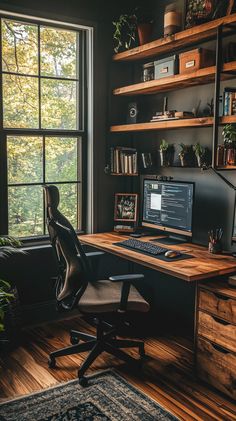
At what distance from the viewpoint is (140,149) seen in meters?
4.05

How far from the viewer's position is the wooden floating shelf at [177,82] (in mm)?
2905

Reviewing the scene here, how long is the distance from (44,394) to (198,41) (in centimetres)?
255

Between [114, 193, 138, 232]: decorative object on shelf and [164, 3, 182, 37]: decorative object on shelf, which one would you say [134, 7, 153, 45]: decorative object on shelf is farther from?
[114, 193, 138, 232]: decorative object on shelf

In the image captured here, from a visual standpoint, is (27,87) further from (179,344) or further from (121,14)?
Result: (179,344)

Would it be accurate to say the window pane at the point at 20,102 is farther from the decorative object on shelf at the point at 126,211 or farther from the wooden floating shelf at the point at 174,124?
the decorative object on shelf at the point at 126,211

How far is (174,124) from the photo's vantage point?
3.23 m

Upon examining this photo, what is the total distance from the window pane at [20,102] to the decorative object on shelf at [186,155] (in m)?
1.17

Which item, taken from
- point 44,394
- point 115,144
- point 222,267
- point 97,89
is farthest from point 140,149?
point 44,394

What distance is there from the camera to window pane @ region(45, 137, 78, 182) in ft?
12.2

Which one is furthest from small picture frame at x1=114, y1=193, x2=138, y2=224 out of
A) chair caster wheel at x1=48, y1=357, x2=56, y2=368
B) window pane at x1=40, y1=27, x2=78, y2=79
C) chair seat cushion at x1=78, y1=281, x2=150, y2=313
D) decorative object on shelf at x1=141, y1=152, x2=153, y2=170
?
chair caster wheel at x1=48, y1=357, x2=56, y2=368

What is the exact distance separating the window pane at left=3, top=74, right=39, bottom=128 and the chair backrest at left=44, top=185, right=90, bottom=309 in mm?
924

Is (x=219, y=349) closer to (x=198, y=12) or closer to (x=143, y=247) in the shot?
(x=143, y=247)

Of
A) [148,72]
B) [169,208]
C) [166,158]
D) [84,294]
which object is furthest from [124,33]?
[84,294]

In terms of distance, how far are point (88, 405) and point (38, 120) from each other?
2.14 m
